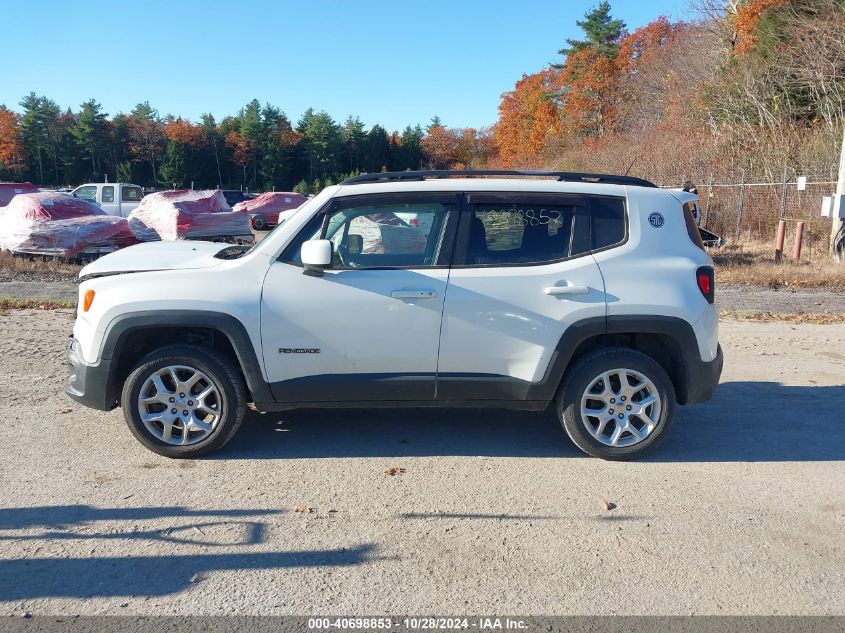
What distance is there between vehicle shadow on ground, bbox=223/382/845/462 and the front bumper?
2.72 ft

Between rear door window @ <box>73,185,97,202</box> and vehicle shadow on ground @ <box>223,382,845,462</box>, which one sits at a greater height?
rear door window @ <box>73,185,97,202</box>

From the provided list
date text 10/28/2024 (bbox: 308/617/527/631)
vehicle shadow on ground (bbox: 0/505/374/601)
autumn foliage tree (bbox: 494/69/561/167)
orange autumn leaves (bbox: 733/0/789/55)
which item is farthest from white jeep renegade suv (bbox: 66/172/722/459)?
autumn foliage tree (bbox: 494/69/561/167)

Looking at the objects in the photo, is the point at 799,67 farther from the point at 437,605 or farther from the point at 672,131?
the point at 437,605

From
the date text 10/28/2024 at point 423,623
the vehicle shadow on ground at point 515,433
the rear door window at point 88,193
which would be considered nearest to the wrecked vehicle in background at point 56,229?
the rear door window at point 88,193

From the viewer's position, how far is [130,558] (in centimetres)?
351

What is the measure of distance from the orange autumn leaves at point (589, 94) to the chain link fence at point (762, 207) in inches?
1203

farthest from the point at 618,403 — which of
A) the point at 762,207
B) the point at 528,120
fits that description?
the point at 528,120

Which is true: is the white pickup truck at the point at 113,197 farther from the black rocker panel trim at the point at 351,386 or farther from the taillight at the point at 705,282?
the taillight at the point at 705,282

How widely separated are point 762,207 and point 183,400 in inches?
780

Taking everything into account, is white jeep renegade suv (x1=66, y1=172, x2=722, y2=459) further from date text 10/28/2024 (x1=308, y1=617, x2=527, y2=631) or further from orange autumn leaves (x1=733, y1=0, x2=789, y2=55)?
orange autumn leaves (x1=733, y1=0, x2=789, y2=55)

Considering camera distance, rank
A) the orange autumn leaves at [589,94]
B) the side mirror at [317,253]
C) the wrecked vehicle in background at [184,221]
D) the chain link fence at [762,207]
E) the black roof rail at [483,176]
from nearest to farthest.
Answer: the side mirror at [317,253], the black roof rail at [483,176], the wrecked vehicle in background at [184,221], the chain link fence at [762,207], the orange autumn leaves at [589,94]

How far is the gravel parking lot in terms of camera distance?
10.6 ft

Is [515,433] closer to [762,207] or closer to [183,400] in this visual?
[183,400]

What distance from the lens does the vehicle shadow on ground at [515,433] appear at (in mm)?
4969
